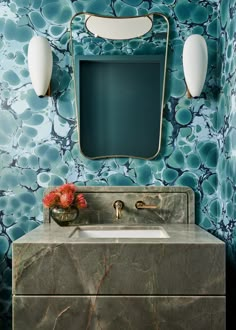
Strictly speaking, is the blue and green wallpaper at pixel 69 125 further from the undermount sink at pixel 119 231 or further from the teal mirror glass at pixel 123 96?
the undermount sink at pixel 119 231

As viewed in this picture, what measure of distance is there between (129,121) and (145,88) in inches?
8.2

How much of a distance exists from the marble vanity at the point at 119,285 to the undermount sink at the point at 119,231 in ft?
1.32

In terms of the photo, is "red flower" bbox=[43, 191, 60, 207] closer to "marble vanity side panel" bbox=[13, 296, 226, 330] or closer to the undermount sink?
the undermount sink

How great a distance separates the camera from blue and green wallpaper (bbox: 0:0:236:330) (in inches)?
88.4

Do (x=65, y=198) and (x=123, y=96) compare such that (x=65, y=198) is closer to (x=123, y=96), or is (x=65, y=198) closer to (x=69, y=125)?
(x=69, y=125)

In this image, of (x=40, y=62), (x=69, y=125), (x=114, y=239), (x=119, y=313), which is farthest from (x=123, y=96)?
(x=119, y=313)

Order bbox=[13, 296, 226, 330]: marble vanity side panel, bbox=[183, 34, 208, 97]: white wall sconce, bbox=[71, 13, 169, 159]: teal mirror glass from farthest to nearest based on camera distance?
bbox=[71, 13, 169, 159]: teal mirror glass < bbox=[183, 34, 208, 97]: white wall sconce < bbox=[13, 296, 226, 330]: marble vanity side panel

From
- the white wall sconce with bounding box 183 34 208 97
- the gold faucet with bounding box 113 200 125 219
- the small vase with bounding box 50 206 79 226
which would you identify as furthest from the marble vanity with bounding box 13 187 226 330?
the white wall sconce with bounding box 183 34 208 97

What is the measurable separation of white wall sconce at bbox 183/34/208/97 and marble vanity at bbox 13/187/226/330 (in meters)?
0.91

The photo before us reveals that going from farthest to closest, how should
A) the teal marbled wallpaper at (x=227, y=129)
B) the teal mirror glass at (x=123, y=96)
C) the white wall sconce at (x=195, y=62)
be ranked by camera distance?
the teal mirror glass at (x=123, y=96) → the white wall sconce at (x=195, y=62) → the teal marbled wallpaper at (x=227, y=129)

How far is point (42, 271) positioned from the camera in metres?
1.62

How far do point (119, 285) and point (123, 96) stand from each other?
3.56 ft

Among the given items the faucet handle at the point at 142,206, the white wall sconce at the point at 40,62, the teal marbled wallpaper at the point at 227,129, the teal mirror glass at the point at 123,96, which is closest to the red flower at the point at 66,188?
the teal mirror glass at the point at 123,96

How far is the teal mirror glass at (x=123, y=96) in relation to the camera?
7.34 feet
